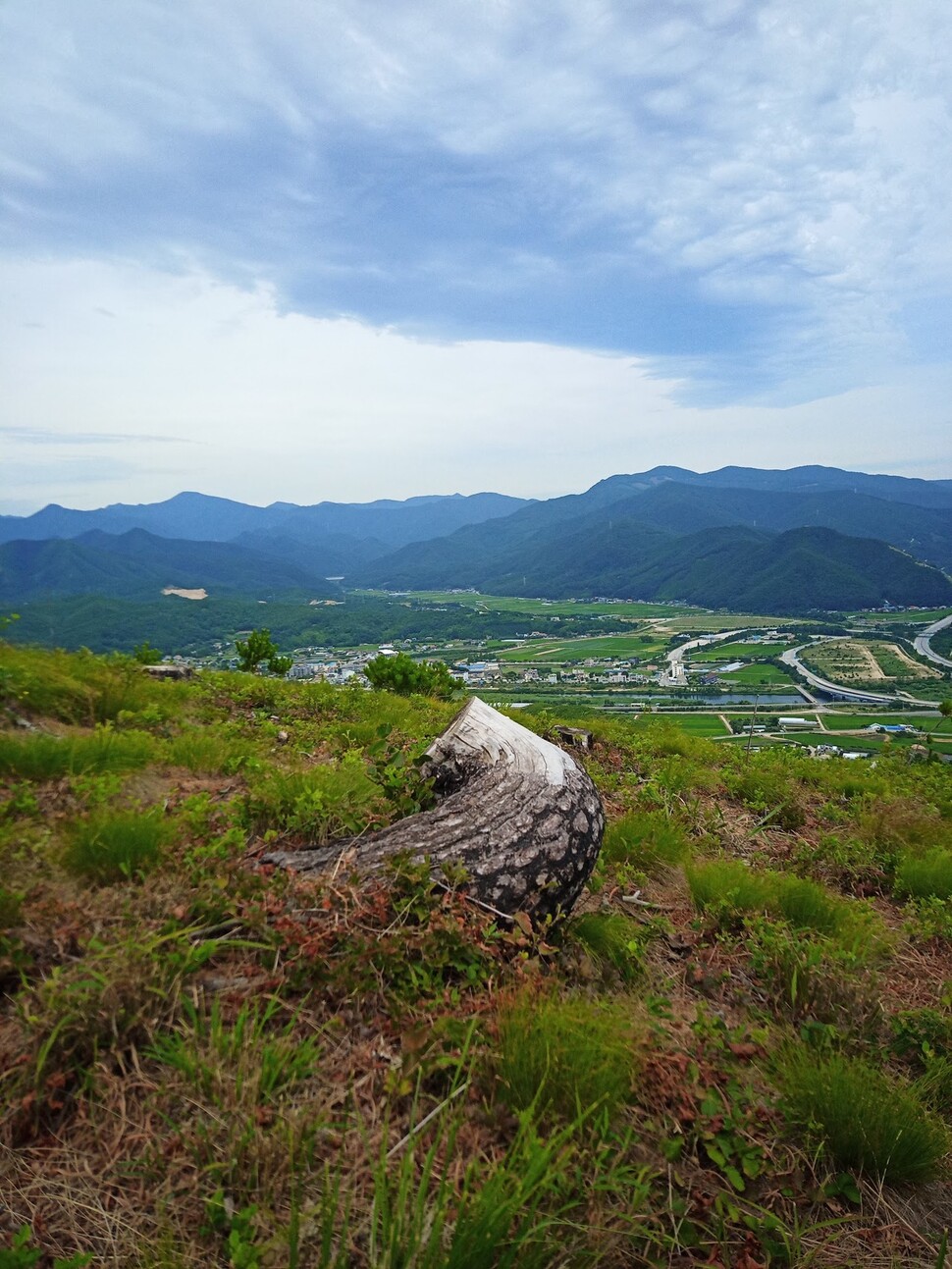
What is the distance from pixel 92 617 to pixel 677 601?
16491 centimetres

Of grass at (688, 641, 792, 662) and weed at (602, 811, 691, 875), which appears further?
grass at (688, 641, 792, 662)

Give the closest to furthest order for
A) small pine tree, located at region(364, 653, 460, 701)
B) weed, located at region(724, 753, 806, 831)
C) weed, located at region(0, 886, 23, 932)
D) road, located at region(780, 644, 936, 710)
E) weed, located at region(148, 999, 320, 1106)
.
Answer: weed, located at region(148, 999, 320, 1106), weed, located at region(0, 886, 23, 932), weed, located at region(724, 753, 806, 831), small pine tree, located at region(364, 653, 460, 701), road, located at region(780, 644, 936, 710)

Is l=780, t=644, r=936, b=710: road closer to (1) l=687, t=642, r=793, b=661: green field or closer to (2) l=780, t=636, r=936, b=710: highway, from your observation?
(2) l=780, t=636, r=936, b=710: highway

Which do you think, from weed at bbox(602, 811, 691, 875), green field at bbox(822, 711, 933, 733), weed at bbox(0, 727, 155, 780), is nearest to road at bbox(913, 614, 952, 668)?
green field at bbox(822, 711, 933, 733)

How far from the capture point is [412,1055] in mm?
2721

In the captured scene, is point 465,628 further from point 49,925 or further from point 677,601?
point 49,925

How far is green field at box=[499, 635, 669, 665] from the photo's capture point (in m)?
93.8

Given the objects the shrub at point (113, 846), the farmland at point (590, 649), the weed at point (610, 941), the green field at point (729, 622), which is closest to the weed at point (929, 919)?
the weed at point (610, 941)

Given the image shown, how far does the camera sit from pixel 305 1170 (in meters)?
2.22

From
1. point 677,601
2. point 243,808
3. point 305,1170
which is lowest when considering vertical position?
point 677,601

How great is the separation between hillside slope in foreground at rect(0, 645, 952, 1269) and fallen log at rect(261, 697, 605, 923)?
19cm

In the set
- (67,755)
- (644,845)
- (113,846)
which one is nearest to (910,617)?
(644,845)

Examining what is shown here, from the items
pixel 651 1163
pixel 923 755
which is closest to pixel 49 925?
pixel 651 1163

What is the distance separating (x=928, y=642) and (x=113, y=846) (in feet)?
394
